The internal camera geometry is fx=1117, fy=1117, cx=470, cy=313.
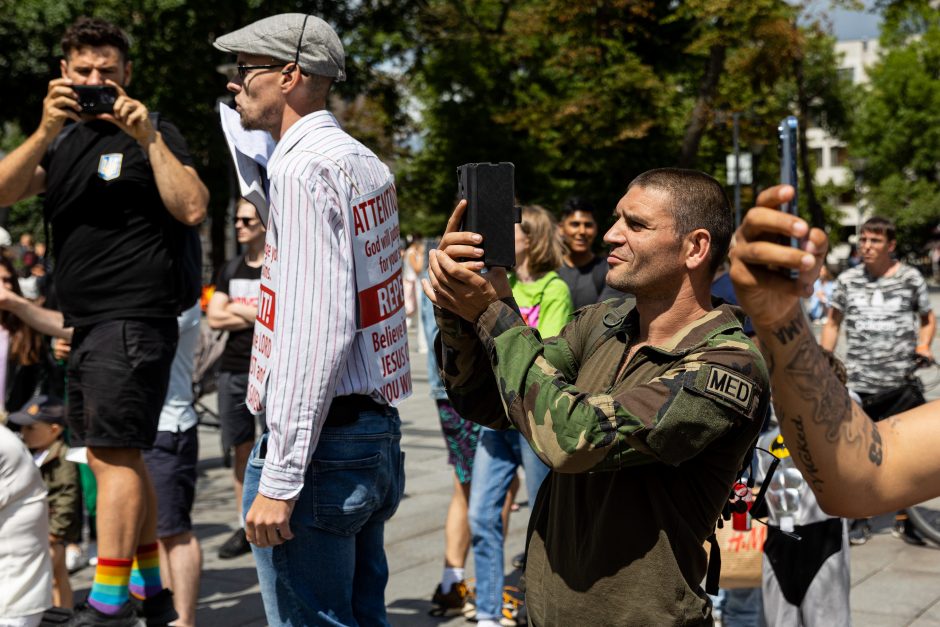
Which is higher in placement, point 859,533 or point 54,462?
point 54,462

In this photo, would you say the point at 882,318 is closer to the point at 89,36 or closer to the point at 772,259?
the point at 89,36

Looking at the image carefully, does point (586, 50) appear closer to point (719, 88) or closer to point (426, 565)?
point (719, 88)

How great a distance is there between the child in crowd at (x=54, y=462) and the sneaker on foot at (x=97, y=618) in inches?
63.9

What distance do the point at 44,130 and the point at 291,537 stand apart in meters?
1.97

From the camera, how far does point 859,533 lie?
7.05m

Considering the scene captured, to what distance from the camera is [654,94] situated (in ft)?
73.4

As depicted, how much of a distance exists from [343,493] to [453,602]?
275 cm

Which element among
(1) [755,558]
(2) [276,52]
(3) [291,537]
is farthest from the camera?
(1) [755,558]

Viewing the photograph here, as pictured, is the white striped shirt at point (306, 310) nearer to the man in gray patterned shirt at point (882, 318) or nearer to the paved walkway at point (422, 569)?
the paved walkway at point (422, 569)

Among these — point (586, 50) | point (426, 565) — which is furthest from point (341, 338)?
point (586, 50)

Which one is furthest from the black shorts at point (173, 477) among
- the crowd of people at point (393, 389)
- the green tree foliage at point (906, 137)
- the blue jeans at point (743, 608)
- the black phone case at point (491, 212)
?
the green tree foliage at point (906, 137)

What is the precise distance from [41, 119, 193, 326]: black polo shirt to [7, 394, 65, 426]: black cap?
205cm

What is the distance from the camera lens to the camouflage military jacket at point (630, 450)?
2.22 meters

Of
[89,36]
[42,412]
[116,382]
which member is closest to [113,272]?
[116,382]
